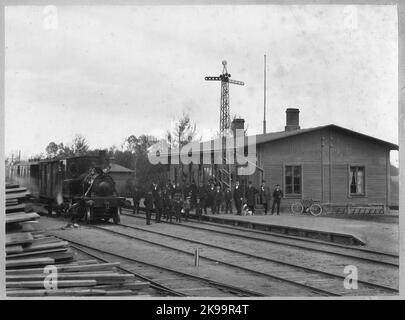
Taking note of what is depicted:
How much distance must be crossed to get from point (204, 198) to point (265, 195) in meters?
2.38

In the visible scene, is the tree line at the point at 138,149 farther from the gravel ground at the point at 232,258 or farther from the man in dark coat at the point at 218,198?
the gravel ground at the point at 232,258

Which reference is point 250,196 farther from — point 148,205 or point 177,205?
point 148,205

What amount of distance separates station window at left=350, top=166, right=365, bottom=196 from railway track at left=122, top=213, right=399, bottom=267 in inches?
171

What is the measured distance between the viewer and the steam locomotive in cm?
1745

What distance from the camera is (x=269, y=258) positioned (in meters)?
10.7

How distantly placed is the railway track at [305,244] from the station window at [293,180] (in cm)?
266

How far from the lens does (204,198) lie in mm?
18281

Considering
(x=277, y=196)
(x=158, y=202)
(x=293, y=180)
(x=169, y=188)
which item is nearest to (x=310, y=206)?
(x=293, y=180)

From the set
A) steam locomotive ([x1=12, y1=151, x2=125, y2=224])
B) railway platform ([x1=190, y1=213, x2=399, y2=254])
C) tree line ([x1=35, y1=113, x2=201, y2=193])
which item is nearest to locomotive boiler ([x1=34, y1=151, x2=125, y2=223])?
steam locomotive ([x1=12, y1=151, x2=125, y2=224])

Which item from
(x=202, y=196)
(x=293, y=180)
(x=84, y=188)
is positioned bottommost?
(x=202, y=196)

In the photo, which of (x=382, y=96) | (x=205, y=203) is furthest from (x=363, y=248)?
(x=205, y=203)

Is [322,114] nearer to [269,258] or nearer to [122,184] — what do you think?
[269,258]

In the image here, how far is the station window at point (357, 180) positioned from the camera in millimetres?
16698
